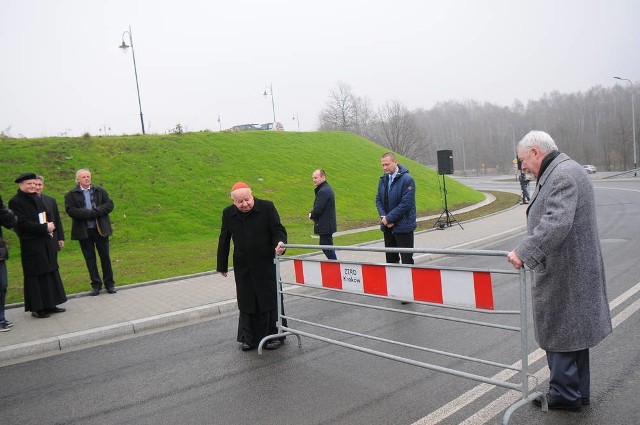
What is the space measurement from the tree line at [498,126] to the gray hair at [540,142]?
Answer: 70.7 meters

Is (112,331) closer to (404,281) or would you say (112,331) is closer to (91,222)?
(91,222)

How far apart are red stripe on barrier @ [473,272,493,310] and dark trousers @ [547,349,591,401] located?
593mm

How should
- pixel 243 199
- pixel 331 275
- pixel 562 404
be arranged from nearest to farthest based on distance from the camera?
pixel 562 404 → pixel 331 275 → pixel 243 199

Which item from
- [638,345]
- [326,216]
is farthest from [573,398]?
[326,216]

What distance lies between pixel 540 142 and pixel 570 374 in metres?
1.77

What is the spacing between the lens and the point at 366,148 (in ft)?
117

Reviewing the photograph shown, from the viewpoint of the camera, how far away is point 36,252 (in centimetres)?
757

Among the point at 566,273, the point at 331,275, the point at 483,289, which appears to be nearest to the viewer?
the point at 566,273

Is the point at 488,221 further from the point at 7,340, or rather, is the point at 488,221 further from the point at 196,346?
the point at 7,340

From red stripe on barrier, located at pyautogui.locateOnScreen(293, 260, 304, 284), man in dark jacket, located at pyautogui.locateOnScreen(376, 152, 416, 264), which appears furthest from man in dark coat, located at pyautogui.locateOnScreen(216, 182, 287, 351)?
man in dark jacket, located at pyautogui.locateOnScreen(376, 152, 416, 264)

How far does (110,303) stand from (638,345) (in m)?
7.49

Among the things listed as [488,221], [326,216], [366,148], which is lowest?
[488,221]

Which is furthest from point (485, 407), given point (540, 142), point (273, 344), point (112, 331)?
point (112, 331)

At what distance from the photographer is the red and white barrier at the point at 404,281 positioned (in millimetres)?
4102
